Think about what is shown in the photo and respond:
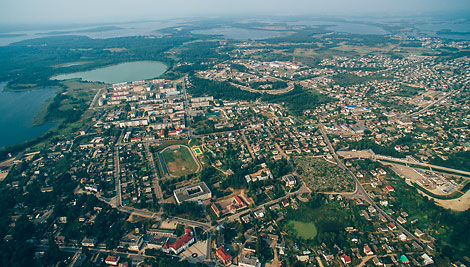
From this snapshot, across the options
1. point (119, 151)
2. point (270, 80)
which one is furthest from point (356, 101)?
point (119, 151)

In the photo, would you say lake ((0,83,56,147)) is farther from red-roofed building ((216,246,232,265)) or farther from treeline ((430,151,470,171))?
treeline ((430,151,470,171))

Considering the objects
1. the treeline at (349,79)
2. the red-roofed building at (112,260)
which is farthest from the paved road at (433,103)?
the red-roofed building at (112,260)

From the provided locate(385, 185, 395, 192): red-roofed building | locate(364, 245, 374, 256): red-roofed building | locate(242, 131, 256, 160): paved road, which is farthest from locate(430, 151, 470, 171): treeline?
locate(242, 131, 256, 160): paved road

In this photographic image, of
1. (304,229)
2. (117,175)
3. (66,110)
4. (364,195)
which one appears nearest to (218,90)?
(66,110)

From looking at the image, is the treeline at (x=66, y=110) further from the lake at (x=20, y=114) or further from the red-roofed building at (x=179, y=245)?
the red-roofed building at (x=179, y=245)

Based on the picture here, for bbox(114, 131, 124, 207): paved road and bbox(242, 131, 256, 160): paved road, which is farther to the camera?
bbox(242, 131, 256, 160): paved road
